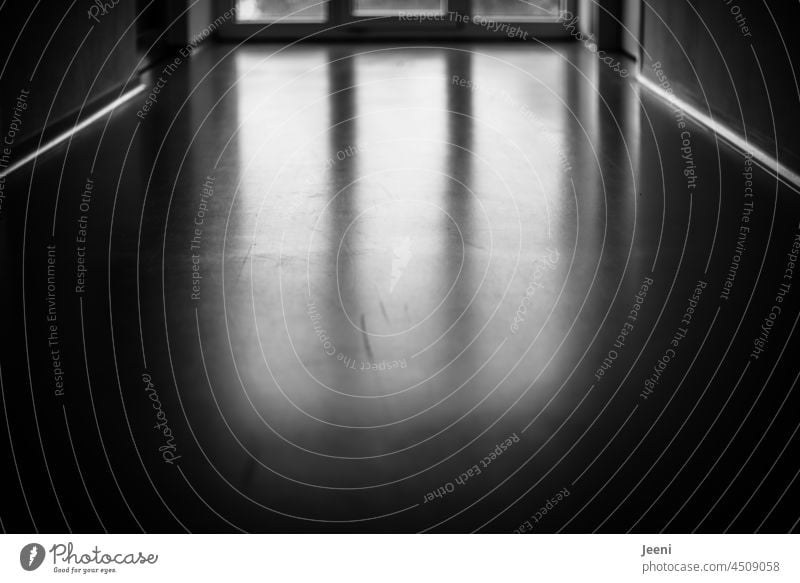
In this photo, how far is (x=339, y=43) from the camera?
9.25 meters

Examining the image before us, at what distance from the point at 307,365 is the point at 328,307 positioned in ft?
1.33

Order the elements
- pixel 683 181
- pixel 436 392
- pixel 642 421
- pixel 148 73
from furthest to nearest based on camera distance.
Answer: pixel 148 73
pixel 683 181
pixel 436 392
pixel 642 421

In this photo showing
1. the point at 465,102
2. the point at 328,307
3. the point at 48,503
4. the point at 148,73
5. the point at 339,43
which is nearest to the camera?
the point at 48,503

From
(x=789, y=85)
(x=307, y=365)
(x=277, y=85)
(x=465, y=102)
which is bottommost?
(x=307, y=365)

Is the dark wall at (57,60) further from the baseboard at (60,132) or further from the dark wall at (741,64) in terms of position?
the dark wall at (741,64)

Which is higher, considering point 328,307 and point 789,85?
point 789,85

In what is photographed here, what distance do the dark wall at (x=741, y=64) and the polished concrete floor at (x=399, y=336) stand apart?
8.8 inches

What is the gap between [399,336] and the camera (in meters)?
2.79

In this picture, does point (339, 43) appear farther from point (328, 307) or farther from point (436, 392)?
point (436, 392)

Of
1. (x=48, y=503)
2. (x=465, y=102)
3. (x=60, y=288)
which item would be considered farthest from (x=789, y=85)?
(x=48, y=503)

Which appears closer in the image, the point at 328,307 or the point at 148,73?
the point at 328,307
